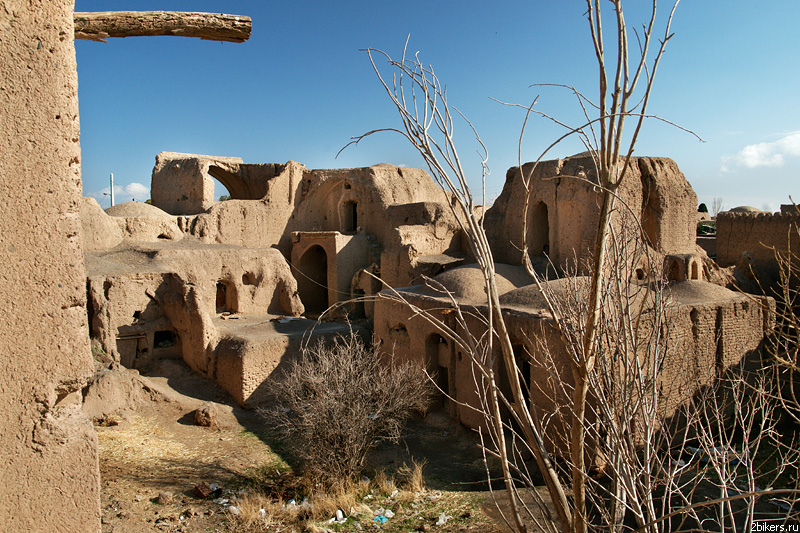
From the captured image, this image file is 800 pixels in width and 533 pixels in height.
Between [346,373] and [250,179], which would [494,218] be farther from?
[250,179]

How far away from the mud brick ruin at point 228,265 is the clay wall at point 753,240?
75mm

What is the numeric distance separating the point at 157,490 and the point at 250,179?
1790 centimetres

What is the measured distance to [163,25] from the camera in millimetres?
3355

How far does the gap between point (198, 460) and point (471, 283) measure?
713 centimetres

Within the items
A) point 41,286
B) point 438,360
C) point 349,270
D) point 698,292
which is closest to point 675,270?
point 698,292

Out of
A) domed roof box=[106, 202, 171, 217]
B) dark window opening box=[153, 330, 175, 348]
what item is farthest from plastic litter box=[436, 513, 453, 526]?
domed roof box=[106, 202, 171, 217]

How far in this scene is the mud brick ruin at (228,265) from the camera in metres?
2.49

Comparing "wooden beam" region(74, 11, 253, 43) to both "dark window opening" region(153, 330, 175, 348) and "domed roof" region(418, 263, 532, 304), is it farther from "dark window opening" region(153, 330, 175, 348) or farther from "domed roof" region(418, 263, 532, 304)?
"dark window opening" region(153, 330, 175, 348)

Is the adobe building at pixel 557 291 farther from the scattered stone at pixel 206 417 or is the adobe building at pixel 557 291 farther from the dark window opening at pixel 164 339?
the dark window opening at pixel 164 339

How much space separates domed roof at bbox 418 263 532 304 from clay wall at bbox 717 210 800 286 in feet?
27.6

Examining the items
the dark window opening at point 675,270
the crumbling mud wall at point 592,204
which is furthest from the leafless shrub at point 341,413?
the dark window opening at point 675,270

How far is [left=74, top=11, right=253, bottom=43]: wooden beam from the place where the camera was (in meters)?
3.24

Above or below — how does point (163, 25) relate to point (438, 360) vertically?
above

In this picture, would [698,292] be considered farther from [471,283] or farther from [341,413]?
[341,413]
